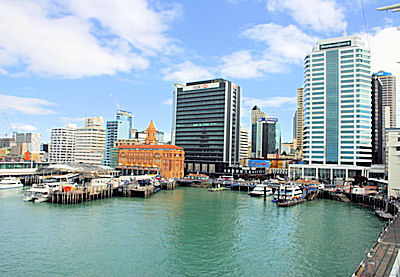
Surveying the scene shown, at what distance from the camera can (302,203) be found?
3233 inches

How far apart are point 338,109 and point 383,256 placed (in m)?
114

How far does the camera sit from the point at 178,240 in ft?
141

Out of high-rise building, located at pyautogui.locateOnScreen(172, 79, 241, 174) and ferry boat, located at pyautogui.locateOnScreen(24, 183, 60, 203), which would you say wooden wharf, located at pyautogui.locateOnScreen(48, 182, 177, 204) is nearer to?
ferry boat, located at pyautogui.locateOnScreen(24, 183, 60, 203)

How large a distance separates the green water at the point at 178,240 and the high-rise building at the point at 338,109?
70.5 metres

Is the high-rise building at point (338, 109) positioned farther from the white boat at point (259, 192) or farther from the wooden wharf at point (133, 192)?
the wooden wharf at point (133, 192)

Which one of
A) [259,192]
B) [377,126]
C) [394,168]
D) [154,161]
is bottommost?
[259,192]

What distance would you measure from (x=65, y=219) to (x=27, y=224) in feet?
19.8

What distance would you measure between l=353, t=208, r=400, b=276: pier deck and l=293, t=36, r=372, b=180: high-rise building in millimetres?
98705

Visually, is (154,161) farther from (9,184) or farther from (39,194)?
(39,194)

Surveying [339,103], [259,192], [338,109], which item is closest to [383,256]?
[259,192]

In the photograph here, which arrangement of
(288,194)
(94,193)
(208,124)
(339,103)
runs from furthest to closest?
(208,124) < (339,103) < (288,194) < (94,193)

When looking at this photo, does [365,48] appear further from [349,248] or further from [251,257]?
[251,257]

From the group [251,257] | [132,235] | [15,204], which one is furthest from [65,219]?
[251,257]

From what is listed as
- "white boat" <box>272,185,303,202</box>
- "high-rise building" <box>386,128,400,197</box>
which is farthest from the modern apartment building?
"white boat" <box>272,185,303,202</box>
